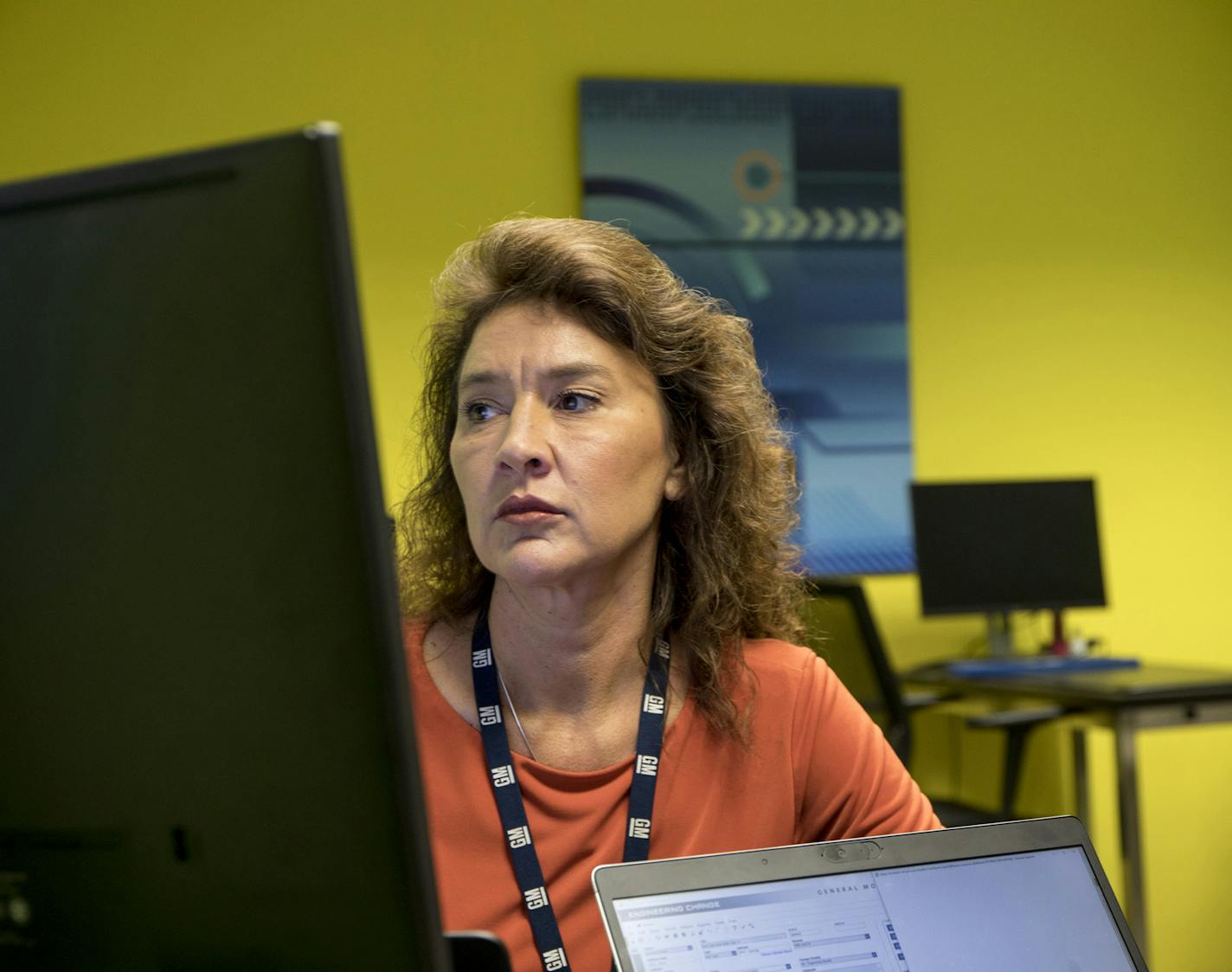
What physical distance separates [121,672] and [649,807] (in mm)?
779

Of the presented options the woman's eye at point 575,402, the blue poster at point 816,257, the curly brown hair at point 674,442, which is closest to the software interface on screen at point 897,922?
the curly brown hair at point 674,442

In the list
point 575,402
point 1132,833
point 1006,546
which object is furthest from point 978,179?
point 575,402

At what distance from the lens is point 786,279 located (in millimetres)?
4016

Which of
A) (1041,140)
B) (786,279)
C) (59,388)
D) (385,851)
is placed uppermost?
(1041,140)

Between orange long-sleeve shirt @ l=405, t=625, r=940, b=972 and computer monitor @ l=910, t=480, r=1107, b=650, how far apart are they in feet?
8.49

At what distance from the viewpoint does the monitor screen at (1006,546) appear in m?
3.91

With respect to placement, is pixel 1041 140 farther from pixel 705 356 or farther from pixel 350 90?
pixel 705 356

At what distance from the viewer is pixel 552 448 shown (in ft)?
4.29

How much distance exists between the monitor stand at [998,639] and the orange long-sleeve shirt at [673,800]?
8.80ft

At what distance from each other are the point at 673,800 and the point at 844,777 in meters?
0.17

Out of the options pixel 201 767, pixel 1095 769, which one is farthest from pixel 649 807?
pixel 1095 769

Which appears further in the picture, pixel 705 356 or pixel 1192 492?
pixel 1192 492

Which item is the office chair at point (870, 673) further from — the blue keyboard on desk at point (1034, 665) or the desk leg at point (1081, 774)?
the desk leg at point (1081, 774)

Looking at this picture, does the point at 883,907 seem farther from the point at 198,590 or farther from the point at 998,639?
the point at 998,639
